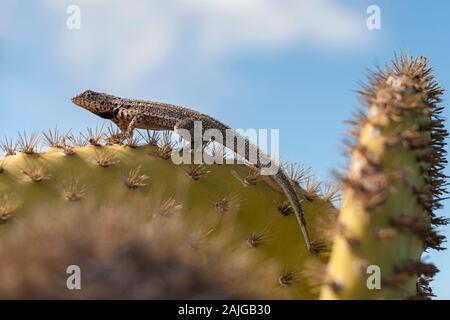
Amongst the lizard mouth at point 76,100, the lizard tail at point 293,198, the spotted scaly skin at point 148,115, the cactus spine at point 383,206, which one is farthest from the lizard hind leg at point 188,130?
the cactus spine at point 383,206

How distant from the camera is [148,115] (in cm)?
912

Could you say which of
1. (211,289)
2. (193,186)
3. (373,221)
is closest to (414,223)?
(373,221)

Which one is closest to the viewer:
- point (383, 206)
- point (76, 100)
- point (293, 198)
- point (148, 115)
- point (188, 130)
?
point (383, 206)

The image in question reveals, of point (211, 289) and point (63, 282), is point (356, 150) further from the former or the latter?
point (63, 282)

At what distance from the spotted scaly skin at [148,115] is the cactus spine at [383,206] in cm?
408

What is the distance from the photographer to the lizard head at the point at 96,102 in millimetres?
9961

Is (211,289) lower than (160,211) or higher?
lower

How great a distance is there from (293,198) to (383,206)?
3.33 m

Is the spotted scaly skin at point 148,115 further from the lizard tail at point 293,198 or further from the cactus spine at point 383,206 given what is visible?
the cactus spine at point 383,206

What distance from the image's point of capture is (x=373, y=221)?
8.34 ft

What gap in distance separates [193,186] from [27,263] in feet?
10.3

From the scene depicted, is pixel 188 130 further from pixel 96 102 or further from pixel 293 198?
pixel 293 198

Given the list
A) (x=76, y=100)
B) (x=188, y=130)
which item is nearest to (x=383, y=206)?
(x=188, y=130)

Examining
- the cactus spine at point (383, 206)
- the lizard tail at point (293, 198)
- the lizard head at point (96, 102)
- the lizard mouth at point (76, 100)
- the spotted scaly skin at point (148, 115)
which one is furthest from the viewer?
the lizard mouth at point (76, 100)
